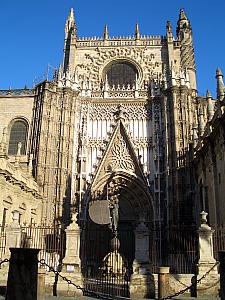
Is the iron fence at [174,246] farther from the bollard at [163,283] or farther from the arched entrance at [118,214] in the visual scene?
the bollard at [163,283]

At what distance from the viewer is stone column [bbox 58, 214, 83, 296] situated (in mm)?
10766

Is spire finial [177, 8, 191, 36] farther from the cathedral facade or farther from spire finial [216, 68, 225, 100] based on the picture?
spire finial [216, 68, 225, 100]

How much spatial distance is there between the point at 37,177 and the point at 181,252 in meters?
9.85

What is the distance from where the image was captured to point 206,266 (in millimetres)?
10812

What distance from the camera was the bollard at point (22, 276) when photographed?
600cm

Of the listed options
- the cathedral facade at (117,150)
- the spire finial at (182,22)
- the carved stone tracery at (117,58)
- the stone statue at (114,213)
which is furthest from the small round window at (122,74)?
the stone statue at (114,213)

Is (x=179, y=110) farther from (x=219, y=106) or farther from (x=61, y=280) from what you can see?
(x=61, y=280)

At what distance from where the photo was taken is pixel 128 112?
81.7 ft

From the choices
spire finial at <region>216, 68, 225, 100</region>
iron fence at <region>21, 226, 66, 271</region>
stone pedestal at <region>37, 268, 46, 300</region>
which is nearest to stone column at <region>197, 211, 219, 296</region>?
stone pedestal at <region>37, 268, 46, 300</region>

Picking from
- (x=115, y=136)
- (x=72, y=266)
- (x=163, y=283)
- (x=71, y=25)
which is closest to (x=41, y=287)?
(x=72, y=266)

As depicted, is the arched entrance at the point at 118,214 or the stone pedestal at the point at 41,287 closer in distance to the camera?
the stone pedestal at the point at 41,287

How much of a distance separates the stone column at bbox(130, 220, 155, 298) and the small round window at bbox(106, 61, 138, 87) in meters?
17.8

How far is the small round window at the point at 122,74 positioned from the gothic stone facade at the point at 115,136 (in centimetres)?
16

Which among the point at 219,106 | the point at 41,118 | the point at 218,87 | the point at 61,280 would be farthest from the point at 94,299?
the point at 41,118
